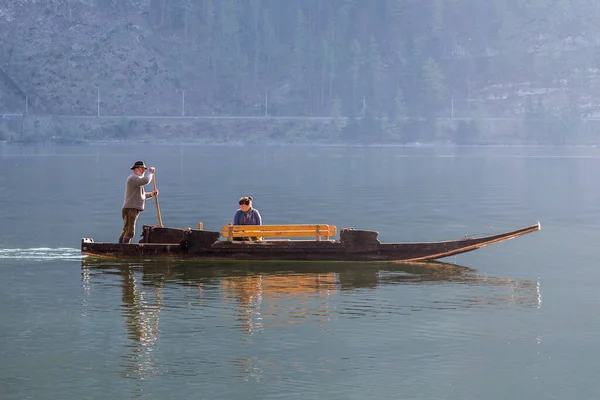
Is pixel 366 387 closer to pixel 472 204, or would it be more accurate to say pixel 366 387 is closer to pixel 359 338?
pixel 359 338

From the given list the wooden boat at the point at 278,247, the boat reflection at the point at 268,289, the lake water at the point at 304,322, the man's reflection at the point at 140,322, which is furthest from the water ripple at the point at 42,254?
the man's reflection at the point at 140,322

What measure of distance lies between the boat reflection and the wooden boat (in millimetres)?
392

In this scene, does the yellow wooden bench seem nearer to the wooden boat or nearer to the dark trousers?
the wooden boat

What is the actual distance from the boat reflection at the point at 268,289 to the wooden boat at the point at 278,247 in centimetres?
39

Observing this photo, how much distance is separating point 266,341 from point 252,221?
40.1ft

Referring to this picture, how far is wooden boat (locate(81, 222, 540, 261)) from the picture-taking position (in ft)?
125

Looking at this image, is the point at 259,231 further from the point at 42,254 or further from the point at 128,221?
the point at 42,254

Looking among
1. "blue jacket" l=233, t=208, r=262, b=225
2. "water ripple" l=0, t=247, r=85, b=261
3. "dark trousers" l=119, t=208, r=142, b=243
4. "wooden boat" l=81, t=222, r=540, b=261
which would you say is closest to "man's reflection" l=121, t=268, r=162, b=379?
"wooden boat" l=81, t=222, r=540, b=261

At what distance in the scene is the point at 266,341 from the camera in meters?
26.6

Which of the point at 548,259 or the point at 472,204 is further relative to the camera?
the point at 472,204

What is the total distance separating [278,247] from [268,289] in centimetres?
412

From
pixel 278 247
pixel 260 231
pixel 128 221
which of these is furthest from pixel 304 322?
pixel 128 221

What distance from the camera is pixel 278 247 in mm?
37938

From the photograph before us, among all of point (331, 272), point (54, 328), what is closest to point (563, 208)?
point (331, 272)
